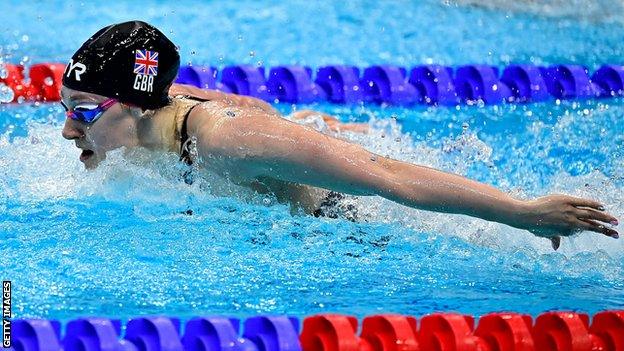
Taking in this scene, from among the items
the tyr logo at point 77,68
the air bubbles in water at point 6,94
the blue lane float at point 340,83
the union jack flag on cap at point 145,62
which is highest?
the blue lane float at point 340,83

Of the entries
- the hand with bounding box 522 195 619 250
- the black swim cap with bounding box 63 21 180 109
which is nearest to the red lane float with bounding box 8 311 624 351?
the hand with bounding box 522 195 619 250

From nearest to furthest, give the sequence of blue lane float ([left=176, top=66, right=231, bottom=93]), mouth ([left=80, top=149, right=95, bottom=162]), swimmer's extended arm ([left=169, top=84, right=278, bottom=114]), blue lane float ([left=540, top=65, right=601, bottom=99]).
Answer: mouth ([left=80, top=149, right=95, bottom=162]) → swimmer's extended arm ([left=169, top=84, right=278, bottom=114]) → blue lane float ([left=176, top=66, right=231, bottom=93]) → blue lane float ([left=540, top=65, right=601, bottom=99])

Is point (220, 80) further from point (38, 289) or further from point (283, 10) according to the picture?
point (38, 289)

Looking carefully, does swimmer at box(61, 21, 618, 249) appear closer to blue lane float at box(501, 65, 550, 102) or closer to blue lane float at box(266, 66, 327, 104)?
blue lane float at box(266, 66, 327, 104)

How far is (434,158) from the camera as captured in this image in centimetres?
415

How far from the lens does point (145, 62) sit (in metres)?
3.04

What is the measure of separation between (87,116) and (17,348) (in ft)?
2.73

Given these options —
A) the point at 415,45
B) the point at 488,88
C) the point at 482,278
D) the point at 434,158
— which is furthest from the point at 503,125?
the point at 482,278

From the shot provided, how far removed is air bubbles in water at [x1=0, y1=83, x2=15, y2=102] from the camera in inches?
195

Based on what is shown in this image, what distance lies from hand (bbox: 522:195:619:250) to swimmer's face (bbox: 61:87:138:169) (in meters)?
1.20

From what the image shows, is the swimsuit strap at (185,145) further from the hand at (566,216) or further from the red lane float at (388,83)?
the red lane float at (388,83)

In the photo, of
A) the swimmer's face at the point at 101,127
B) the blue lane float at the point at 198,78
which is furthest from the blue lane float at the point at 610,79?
the swimmer's face at the point at 101,127

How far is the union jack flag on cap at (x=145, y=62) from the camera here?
303cm

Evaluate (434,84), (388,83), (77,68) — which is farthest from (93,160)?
(434,84)
